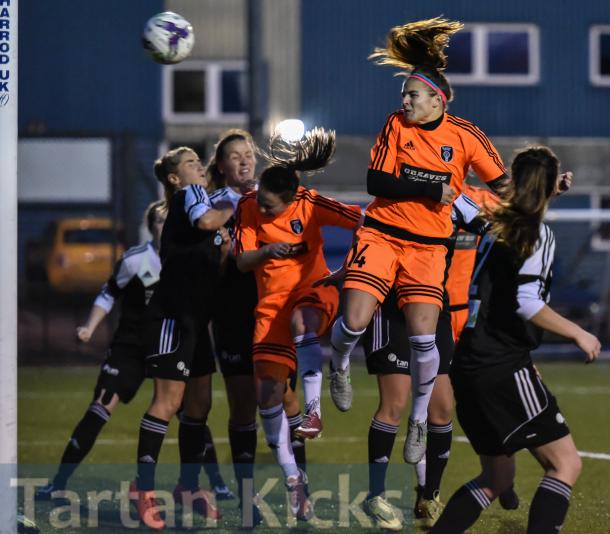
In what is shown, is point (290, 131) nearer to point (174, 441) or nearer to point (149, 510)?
point (149, 510)

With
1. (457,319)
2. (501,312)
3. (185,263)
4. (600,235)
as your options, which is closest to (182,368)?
(185,263)

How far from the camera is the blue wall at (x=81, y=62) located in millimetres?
27734

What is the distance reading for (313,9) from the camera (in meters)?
27.7

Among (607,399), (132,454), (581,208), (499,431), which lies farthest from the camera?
(581,208)

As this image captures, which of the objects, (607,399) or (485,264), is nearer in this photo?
(485,264)

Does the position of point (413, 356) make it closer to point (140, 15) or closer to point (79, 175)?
point (79, 175)

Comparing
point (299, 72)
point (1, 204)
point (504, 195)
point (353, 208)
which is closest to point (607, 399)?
point (353, 208)

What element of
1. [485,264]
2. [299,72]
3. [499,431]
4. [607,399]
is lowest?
[607,399]

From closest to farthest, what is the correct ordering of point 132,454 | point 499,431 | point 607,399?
point 499,431, point 132,454, point 607,399

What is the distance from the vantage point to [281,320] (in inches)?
269

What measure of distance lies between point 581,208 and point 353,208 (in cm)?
1787

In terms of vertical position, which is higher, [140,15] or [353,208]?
[140,15]

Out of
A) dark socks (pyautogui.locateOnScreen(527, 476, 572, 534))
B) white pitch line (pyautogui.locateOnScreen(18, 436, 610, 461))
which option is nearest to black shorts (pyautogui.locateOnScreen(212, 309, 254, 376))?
dark socks (pyautogui.locateOnScreen(527, 476, 572, 534))

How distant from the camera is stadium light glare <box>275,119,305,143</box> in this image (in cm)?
722
